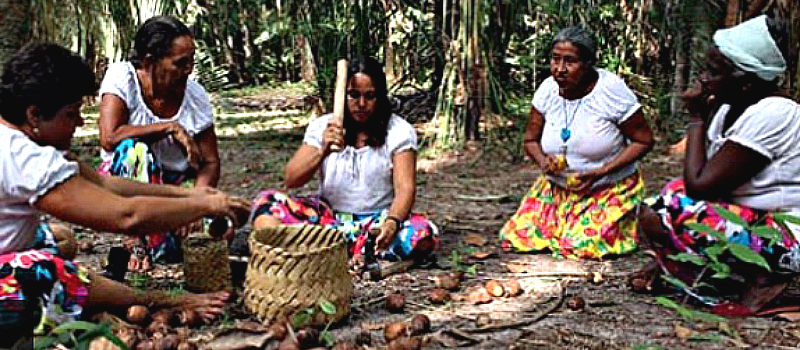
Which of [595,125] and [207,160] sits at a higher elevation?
[595,125]

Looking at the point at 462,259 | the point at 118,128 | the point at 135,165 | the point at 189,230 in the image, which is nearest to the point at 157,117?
the point at 118,128

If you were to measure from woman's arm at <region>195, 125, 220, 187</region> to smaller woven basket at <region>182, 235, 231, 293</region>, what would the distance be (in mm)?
506

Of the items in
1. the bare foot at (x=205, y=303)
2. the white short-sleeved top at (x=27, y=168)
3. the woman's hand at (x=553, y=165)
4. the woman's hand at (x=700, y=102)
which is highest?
the woman's hand at (x=700, y=102)

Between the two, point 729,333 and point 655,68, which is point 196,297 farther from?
point 655,68

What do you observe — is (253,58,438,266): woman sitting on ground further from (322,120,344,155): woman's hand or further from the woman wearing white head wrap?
the woman wearing white head wrap

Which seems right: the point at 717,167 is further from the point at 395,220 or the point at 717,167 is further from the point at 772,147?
the point at 395,220

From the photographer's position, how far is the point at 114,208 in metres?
2.33

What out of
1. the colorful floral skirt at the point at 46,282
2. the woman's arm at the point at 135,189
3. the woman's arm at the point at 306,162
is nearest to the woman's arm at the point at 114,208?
the colorful floral skirt at the point at 46,282

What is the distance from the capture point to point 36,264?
2338 mm

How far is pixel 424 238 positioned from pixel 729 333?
1.15 m

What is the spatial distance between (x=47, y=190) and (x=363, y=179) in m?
1.44

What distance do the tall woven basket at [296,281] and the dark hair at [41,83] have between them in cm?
69

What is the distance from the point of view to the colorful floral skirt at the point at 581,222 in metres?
3.65

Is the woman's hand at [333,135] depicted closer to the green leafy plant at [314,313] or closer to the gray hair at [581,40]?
the green leafy plant at [314,313]
